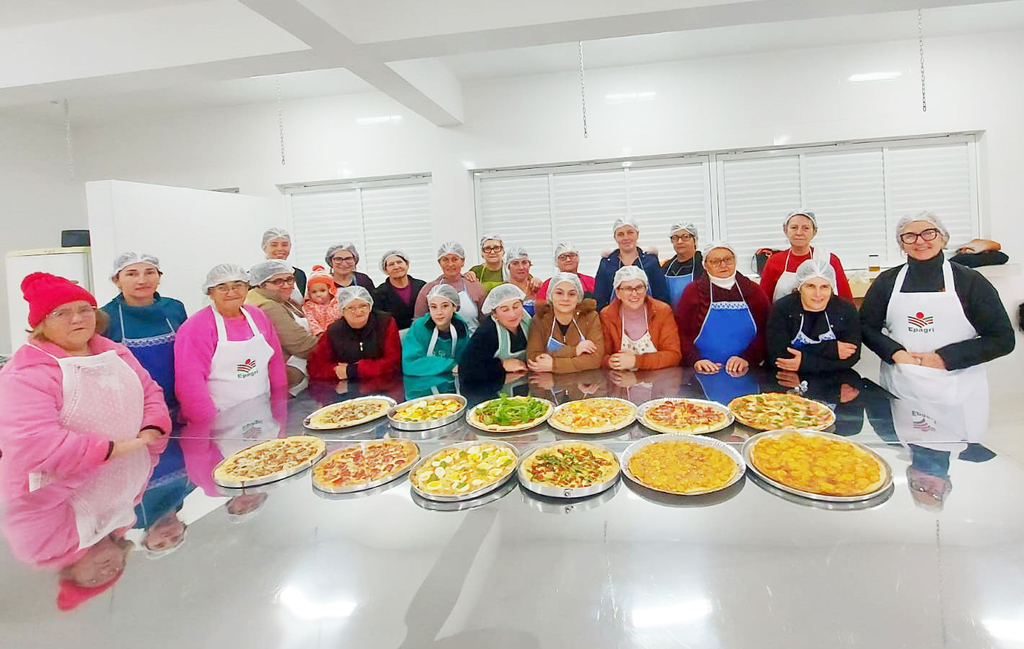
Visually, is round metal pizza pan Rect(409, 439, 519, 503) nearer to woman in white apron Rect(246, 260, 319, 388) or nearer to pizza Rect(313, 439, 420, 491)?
pizza Rect(313, 439, 420, 491)

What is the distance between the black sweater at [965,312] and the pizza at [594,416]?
62.6 inches

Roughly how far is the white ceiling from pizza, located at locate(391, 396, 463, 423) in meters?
2.30

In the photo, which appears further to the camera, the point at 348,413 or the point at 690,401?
the point at 348,413

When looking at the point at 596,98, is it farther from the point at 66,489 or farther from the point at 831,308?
the point at 66,489

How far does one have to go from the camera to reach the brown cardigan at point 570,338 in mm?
3285

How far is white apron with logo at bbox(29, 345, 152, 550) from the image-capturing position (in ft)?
5.37

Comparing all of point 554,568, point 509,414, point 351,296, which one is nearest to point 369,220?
point 351,296

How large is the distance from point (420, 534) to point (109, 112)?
23.4 ft

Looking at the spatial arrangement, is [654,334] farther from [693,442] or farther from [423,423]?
[423,423]

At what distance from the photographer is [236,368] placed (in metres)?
2.99

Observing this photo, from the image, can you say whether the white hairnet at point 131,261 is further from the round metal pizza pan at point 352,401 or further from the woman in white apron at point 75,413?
the round metal pizza pan at point 352,401

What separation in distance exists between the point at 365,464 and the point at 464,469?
1.26 ft

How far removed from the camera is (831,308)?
294 centimetres

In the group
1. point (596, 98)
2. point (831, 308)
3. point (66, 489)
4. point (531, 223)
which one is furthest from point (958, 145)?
point (66, 489)
